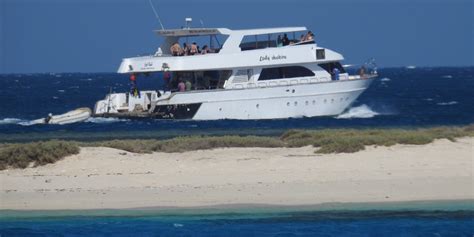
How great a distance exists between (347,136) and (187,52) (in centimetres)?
1261

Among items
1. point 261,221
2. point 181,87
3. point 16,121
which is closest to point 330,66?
point 181,87

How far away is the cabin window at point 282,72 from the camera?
117 ft

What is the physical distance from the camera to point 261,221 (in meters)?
16.1

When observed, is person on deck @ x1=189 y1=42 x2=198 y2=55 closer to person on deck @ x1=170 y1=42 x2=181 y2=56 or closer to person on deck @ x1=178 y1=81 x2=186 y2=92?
person on deck @ x1=170 y1=42 x2=181 y2=56

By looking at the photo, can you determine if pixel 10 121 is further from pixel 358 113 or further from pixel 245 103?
pixel 358 113

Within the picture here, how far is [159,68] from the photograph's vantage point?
35.1 metres

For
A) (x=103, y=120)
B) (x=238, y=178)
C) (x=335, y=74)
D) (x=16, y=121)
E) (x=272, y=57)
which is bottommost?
(x=238, y=178)

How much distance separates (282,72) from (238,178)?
56.0 ft

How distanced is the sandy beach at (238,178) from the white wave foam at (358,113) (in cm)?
1531

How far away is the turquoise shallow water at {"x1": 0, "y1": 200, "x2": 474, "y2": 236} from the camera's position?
1563 centimetres

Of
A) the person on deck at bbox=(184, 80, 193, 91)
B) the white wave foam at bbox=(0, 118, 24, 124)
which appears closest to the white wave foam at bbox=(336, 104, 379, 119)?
the person on deck at bbox=(184, 80, 193, 91)

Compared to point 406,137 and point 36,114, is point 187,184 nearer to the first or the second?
point 406,137

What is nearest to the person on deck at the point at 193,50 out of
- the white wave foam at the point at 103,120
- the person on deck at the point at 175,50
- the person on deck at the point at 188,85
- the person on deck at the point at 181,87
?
the person on deck at the point at 175,50

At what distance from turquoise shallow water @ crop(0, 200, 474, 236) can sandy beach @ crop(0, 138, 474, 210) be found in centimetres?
40
